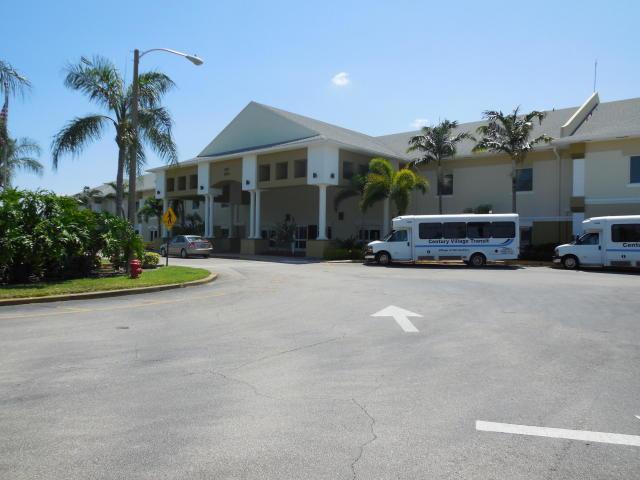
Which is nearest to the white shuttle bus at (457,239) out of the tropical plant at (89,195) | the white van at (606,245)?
the white van at (606,245)

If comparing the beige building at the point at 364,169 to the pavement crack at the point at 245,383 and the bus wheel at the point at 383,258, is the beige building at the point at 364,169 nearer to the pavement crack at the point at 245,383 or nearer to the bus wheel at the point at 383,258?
the bus wheel at the point at 383,258

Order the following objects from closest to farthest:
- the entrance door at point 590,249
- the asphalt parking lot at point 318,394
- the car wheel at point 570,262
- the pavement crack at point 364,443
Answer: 1. the pavement crack at point 364,443
2. the asphalt parking lot at point 318,394
3. the entrance door at point 590,249
4. the car wheel at point 570,262

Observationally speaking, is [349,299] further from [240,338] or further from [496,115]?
[496,115]

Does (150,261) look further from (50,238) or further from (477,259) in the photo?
(477,259)

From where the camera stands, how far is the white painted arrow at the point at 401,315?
909cm

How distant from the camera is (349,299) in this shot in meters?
13.1

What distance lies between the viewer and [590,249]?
2427cm

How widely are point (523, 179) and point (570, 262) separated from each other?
9.88 m

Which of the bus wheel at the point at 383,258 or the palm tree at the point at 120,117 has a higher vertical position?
the palm tree at the point at 120,117

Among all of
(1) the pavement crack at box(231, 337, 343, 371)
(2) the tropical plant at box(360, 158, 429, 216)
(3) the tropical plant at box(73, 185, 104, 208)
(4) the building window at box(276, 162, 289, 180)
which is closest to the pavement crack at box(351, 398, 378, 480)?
(1) the pavement crack at box(231, 337, 343, 371)

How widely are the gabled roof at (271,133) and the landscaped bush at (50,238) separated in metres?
18.1

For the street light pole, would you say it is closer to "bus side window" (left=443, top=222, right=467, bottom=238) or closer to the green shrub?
the green shrub

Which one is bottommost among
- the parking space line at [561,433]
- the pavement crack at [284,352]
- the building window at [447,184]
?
the pavement crack at [284,352]

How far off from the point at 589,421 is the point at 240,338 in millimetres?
5122
